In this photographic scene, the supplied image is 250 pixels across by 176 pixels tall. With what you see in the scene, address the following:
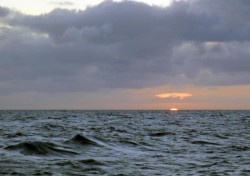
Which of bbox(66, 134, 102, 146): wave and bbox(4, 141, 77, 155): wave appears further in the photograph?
bbox(66, 134, 102, 146): wave

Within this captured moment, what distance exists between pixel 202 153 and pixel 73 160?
26.0 ft

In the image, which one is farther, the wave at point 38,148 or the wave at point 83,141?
the wave at point 83,141

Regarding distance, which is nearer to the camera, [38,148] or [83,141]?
[38,148]

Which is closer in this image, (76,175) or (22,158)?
(76,175)

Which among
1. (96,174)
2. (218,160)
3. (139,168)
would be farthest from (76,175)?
(218,160)

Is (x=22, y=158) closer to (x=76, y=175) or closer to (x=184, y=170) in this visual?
(x=76, y=175)

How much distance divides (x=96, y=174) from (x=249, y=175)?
18.9ft

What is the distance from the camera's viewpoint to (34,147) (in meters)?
20.1

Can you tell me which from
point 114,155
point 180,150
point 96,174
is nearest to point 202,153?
point 180,150

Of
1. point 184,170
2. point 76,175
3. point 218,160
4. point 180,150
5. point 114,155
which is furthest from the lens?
point 180,150

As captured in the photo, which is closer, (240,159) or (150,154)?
(240,159)

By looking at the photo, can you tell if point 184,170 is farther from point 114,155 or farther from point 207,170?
point 114,155

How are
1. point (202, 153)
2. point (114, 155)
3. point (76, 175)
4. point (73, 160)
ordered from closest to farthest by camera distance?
point (76, 175), point (73, 160), point (114, 155), point (202, 153)

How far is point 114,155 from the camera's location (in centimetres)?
1998
